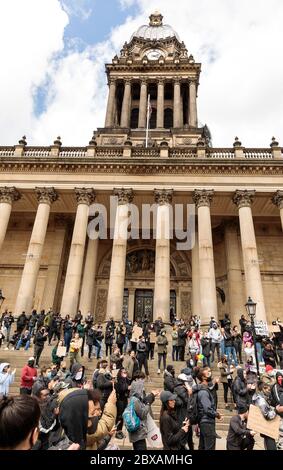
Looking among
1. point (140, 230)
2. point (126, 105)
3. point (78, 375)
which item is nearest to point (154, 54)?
point (126, 105)

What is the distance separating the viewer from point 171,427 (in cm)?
466

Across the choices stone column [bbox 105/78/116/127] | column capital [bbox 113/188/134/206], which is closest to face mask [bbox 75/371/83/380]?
column capital [bbox 113/188/134/206]

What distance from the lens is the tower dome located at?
42819 millimetres

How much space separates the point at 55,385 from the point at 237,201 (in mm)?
17647

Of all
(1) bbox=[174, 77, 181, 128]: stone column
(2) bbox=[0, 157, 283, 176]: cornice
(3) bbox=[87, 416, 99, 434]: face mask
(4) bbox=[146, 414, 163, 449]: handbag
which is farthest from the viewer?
(1) bbox=[174, 77, 181, 128]: stone column

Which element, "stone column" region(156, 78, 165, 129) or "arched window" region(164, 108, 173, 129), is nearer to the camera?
"stone column" region(156, 78, 165, 129)

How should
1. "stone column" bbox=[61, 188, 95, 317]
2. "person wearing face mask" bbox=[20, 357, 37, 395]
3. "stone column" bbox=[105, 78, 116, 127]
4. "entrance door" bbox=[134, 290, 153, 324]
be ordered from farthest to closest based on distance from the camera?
"stone column" bbox=[105, 78, 116, 127] < "entrance door" bbox=[134, 290, 153, 324] < "stone column" bbox=[61, 188, 95, 317] < "person wearing face mask" bbox=[20, 357, 37, 395]

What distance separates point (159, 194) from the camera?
2111 centimetres

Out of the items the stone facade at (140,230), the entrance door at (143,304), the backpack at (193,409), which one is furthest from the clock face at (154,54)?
the backpack at (193,409)

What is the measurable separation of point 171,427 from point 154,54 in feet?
145

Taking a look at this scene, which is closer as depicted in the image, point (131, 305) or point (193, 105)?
point (131, 305)

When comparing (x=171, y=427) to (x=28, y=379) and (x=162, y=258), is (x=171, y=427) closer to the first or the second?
(x=28, y=379)

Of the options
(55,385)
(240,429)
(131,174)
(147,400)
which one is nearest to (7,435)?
(147,400)

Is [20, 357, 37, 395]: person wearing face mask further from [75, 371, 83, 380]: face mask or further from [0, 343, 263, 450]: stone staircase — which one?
[0, 343, 263, 450]: stone staircase
